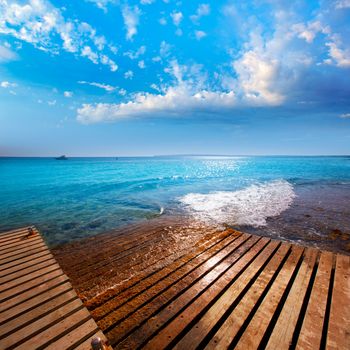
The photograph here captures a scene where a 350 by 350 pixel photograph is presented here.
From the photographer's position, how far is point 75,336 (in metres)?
2.81

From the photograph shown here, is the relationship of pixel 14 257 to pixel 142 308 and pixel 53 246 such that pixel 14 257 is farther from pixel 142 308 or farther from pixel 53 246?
pixel 142 308

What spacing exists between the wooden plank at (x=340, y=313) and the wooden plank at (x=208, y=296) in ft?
5.00

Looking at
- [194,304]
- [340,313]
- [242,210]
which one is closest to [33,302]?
[194,304]

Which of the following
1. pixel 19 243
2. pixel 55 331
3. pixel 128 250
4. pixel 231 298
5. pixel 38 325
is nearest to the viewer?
pixel 55 331

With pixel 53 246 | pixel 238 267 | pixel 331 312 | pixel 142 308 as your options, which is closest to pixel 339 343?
pixel 331 312

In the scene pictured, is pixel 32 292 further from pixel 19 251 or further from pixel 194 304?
pixel 194 304

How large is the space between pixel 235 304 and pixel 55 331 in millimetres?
3086

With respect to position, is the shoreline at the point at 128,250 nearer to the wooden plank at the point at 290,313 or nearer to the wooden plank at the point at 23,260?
the wooden plank at the point at 23,260

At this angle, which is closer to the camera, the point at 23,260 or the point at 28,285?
the point at 28,285

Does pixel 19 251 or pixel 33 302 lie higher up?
pixel 33 302

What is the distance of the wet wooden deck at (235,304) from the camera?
2.95 metres

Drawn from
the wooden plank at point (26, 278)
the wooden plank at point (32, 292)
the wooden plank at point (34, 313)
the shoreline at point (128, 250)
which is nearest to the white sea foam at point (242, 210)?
the shoreline at point (128, 250)

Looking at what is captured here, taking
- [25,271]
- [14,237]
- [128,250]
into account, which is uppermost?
[25,271]

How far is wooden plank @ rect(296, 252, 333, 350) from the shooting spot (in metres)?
2.83
